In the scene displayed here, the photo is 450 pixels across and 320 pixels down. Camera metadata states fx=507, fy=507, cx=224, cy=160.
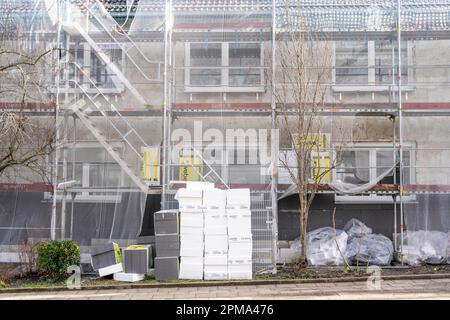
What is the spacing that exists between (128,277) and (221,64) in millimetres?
5398

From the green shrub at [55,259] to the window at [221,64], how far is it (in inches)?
179

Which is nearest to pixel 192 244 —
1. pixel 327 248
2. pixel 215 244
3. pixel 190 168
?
pixel 215 244

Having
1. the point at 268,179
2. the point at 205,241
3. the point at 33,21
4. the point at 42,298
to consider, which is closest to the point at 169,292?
the point at 205,241

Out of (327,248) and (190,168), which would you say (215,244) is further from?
(327,248)

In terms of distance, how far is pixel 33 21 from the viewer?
11.2 meters

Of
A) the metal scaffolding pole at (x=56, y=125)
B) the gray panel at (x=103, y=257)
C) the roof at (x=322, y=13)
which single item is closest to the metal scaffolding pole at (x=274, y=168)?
the roof at (x=322, y=13)

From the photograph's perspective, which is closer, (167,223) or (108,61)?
(167,223)

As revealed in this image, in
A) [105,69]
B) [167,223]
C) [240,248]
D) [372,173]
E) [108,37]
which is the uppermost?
[108,37]

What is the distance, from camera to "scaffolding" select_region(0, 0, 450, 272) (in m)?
11.0

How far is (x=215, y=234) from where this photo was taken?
977 centimetres

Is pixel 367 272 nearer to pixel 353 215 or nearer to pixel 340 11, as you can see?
pixel 353 215

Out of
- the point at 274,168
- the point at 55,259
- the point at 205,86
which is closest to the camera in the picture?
the point at 55,259

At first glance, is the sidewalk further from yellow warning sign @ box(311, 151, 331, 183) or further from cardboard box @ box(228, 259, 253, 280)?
yellow warning sign @ box(311, 151, 331, 183)

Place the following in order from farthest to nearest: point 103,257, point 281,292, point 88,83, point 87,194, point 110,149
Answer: point 87,194 → point 88,83 → point 110,149 → point 103,257 → point 281,292
